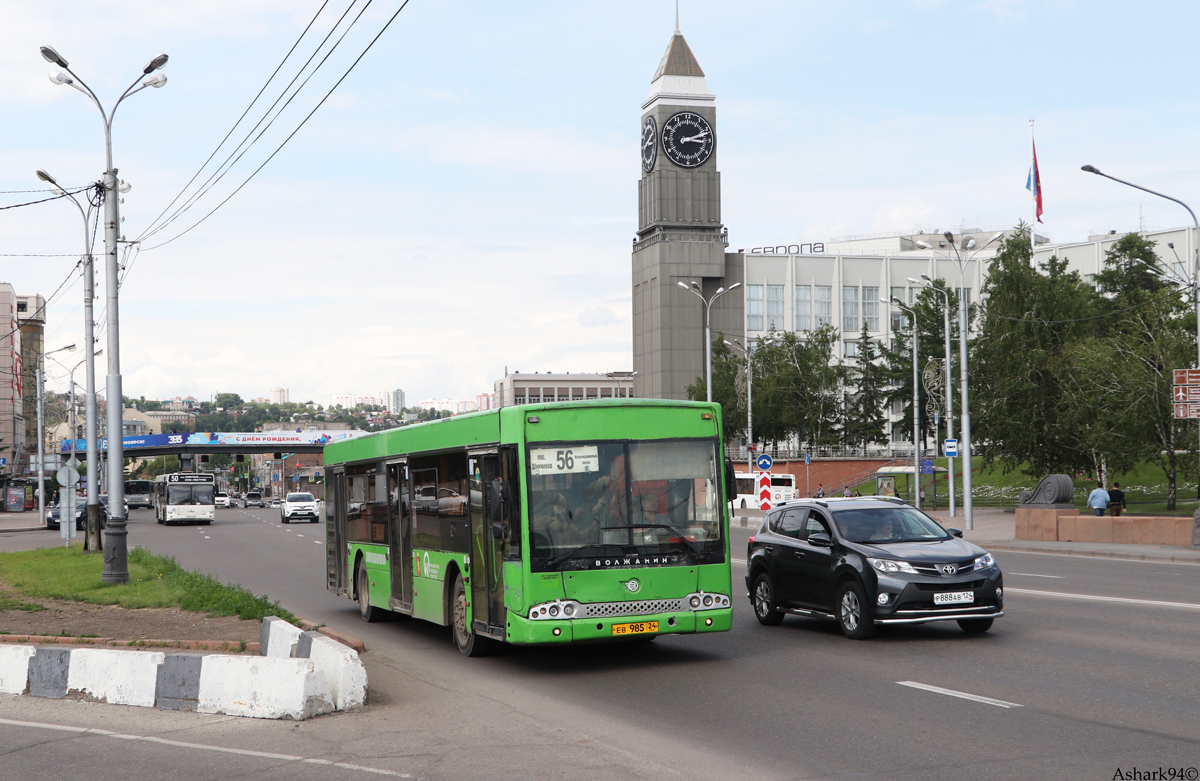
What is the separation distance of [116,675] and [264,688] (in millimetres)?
1823

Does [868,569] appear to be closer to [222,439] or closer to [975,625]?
[975,625]

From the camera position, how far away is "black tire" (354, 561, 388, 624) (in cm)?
1734

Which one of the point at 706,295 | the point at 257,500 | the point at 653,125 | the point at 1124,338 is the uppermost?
the point at 653,125

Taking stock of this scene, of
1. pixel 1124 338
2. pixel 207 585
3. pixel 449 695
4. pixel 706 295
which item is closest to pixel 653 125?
pixel 706 295

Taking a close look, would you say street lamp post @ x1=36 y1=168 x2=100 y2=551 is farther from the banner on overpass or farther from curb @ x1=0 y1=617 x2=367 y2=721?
the banner on overpass

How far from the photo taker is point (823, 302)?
4136 inches

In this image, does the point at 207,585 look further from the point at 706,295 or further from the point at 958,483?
the point at 706,295

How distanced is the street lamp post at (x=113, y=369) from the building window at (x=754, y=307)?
81.8 meters

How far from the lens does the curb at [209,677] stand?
943cm

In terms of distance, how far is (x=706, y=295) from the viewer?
10031cm

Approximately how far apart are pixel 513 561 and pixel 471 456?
5.45ft

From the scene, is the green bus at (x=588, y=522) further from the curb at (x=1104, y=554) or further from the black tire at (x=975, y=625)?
the curb at (x=1104, y=554)

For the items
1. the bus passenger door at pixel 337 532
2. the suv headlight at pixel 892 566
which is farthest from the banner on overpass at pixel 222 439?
the suv headlight at pixel 892 566

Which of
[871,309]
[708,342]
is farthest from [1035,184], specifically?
[871,309]
